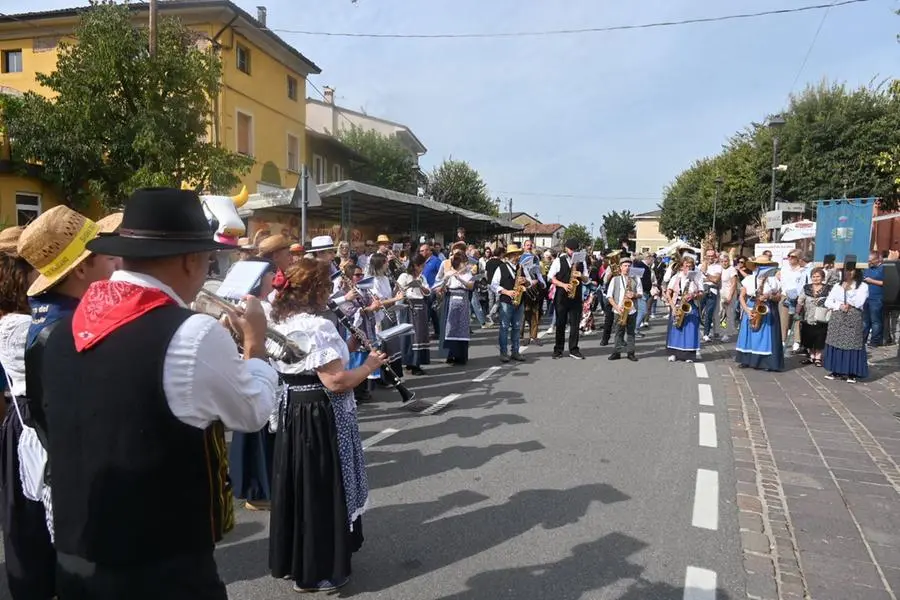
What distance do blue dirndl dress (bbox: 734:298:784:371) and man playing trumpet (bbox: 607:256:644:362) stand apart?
66.3 inches

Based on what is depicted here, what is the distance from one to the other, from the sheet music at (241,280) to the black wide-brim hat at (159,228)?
88 centimetres

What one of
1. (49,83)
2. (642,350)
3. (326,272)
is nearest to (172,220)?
(326,272)

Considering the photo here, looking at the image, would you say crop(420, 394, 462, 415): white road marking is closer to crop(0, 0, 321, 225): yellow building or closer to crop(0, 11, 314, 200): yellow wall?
crop(0, 0, 321, 225): yellow building

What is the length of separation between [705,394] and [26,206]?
16.8m

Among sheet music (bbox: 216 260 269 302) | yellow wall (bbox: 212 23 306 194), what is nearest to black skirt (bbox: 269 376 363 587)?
sheet music (bbox: 216 260 269 302)

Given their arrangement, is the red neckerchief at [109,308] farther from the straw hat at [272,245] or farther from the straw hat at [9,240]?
the straw hat at [272,245]

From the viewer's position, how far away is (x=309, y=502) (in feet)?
10.4

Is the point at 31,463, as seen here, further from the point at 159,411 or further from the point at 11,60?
the point at 11,60

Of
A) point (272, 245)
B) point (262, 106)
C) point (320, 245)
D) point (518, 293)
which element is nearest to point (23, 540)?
point (272, 245)

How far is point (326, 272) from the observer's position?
130 inches

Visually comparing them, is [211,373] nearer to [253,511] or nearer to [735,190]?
[253,511]

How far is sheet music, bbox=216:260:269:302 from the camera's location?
8.90ft

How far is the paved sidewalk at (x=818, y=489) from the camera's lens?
337cm

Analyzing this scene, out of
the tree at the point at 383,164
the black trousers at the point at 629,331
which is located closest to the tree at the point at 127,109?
the black trousers at the point at 629,331
